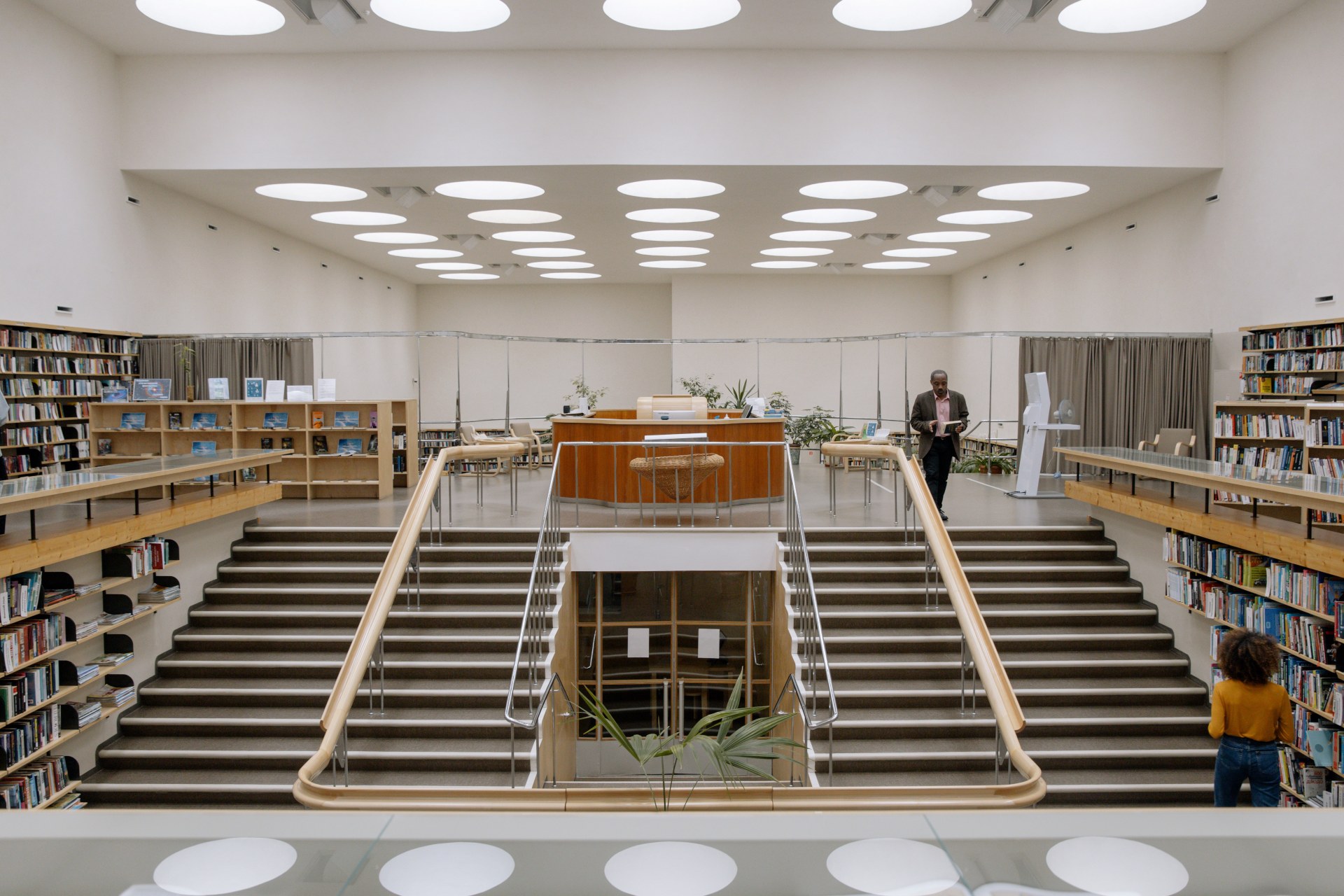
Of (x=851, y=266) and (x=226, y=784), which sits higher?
(x=851, y=266)

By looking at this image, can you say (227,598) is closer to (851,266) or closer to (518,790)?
(518,790)

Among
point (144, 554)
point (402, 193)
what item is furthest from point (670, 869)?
point (402, 193)

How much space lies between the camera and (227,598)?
8.94 m

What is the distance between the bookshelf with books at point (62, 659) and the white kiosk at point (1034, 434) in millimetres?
8919

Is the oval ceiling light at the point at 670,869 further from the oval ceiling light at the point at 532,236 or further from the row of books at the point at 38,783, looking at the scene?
the oval ceiling light at the point at 532,236

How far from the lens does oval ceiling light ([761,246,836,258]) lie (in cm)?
1755

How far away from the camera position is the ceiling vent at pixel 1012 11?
852cm

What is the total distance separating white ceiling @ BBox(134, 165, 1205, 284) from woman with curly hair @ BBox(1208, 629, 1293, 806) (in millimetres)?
7860

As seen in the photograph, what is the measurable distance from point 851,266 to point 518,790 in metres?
16.2

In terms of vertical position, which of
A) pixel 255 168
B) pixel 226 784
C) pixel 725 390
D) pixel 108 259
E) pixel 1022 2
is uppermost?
pixel 1022 2

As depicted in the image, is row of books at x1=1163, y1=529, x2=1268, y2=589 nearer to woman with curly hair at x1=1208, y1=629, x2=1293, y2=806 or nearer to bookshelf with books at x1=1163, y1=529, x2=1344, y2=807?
bookshelf with books at x1=1163, y1=529, x2=1344, y2=807

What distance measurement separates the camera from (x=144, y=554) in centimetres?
774

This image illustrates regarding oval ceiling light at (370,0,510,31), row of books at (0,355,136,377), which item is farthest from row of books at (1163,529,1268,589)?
row of books at (0,355,136,377)

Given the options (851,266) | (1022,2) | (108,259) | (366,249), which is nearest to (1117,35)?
(1022,2)
